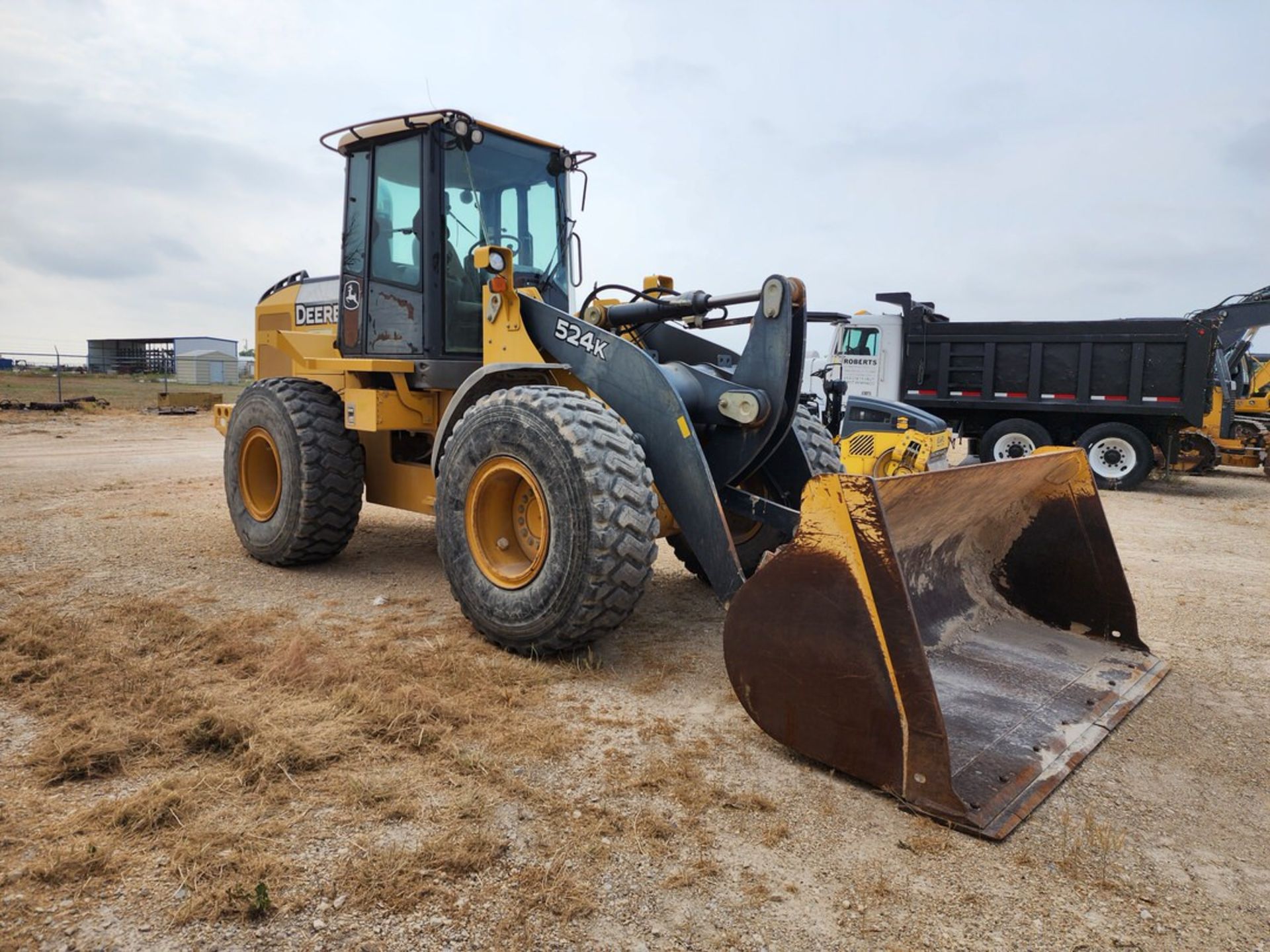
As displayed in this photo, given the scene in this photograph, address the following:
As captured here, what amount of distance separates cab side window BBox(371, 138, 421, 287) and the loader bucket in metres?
3.34

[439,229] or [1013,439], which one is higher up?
[439,229]

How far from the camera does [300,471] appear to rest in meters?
5.46

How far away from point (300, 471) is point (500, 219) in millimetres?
2052

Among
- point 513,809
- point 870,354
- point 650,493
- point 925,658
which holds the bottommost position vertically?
point 513,809

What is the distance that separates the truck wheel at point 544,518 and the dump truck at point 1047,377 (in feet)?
36.0

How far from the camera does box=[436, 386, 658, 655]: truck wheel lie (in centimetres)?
363

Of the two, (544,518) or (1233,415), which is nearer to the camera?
(544,518)

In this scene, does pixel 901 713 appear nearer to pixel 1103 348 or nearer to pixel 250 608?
pixel 250 608

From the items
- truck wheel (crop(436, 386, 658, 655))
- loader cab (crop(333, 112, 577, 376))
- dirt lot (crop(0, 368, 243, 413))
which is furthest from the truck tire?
dirt lot (crop(0, 368, 243, 413))

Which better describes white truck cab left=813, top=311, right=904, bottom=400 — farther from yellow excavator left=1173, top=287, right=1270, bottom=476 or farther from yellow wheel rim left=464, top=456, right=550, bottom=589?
yellow wheel rim left=464, top=456, right=550, bottom=589

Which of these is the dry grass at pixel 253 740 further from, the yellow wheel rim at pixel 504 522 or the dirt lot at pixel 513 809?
the yellow wheel rim at pixel 504 522

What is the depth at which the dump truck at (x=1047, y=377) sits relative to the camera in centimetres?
1235

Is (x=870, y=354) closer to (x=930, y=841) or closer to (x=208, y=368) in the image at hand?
(x=930, y=841)

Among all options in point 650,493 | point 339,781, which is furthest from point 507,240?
point 339,781
